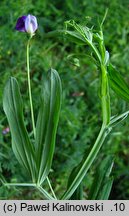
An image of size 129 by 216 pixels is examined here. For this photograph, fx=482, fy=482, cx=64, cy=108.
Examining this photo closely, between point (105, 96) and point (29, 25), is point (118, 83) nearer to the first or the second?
point (105, 96)

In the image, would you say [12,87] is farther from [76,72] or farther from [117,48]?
[117,48]

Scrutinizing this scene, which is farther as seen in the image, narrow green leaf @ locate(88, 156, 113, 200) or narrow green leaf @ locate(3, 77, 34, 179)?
narrow green leaf @ locate(88, 156, 113, 200)

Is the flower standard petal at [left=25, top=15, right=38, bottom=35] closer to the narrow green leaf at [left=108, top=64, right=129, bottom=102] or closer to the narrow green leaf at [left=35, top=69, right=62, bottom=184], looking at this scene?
the narrow green leaf at [left=35, top=69, right=62, bottom=184]

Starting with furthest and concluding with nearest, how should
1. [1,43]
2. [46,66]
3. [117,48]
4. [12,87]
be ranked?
[117,48]
[46,66]
[1,43]
[12,87]

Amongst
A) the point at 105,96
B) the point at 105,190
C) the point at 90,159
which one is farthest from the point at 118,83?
the point at 105,190

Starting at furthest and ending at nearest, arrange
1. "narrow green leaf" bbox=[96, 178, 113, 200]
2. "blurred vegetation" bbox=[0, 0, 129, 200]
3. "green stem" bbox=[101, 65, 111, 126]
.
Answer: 1. "blurred vegetation" bbox=[0, 0, 129, 200]
2. "narrow green leaf" bbox=[96, 178, 113, 200]
3. "green stem" bbox=[101, 65, 111, 126]

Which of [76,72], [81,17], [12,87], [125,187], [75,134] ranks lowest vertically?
Answer: [125,187]

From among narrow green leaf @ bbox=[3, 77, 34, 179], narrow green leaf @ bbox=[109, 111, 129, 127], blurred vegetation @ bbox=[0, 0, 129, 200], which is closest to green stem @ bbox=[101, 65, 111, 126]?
narrow green leaf @ bbox=[109, 111, 129, 127]

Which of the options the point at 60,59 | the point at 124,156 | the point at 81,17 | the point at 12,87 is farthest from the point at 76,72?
the point at 12,87
